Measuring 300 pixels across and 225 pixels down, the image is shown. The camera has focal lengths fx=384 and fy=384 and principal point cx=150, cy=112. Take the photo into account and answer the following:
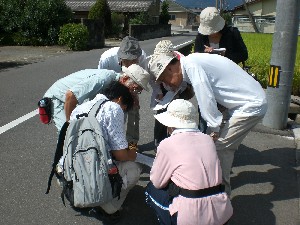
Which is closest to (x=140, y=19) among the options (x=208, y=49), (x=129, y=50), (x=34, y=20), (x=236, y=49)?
(x=34, y=20)

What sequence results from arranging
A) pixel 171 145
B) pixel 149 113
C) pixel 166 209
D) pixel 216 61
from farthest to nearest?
pixel 149 113 → pixel 216 61 → pixel 166 209 → pixel 171 145

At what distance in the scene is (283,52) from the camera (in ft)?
18.2

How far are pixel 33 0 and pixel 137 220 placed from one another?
21.7 m

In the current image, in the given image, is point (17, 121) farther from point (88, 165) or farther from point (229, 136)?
point (229, 136)

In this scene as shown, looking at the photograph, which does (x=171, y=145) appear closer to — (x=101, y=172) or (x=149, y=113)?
(x=101, y=172)

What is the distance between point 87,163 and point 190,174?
87 cm

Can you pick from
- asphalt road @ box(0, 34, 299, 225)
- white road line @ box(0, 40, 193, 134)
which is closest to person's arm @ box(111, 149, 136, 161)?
asphalt road @ box(0, 34, 299, 225)

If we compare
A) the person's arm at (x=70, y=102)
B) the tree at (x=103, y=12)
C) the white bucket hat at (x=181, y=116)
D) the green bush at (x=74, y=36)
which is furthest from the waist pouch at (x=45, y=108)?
the tree at (x=103, y=12)

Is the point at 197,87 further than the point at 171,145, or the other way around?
the point at 197,87

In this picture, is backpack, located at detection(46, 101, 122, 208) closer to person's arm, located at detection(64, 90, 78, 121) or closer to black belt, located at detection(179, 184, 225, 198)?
person's arm, located at detection(64, 90, 78, 121)

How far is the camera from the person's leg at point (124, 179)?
3.21m

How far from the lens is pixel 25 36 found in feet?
73.6

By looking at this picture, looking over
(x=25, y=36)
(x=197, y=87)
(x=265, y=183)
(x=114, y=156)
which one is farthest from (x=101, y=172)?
(x=25, y=36)

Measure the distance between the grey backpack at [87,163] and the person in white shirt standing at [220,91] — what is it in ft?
2.43
